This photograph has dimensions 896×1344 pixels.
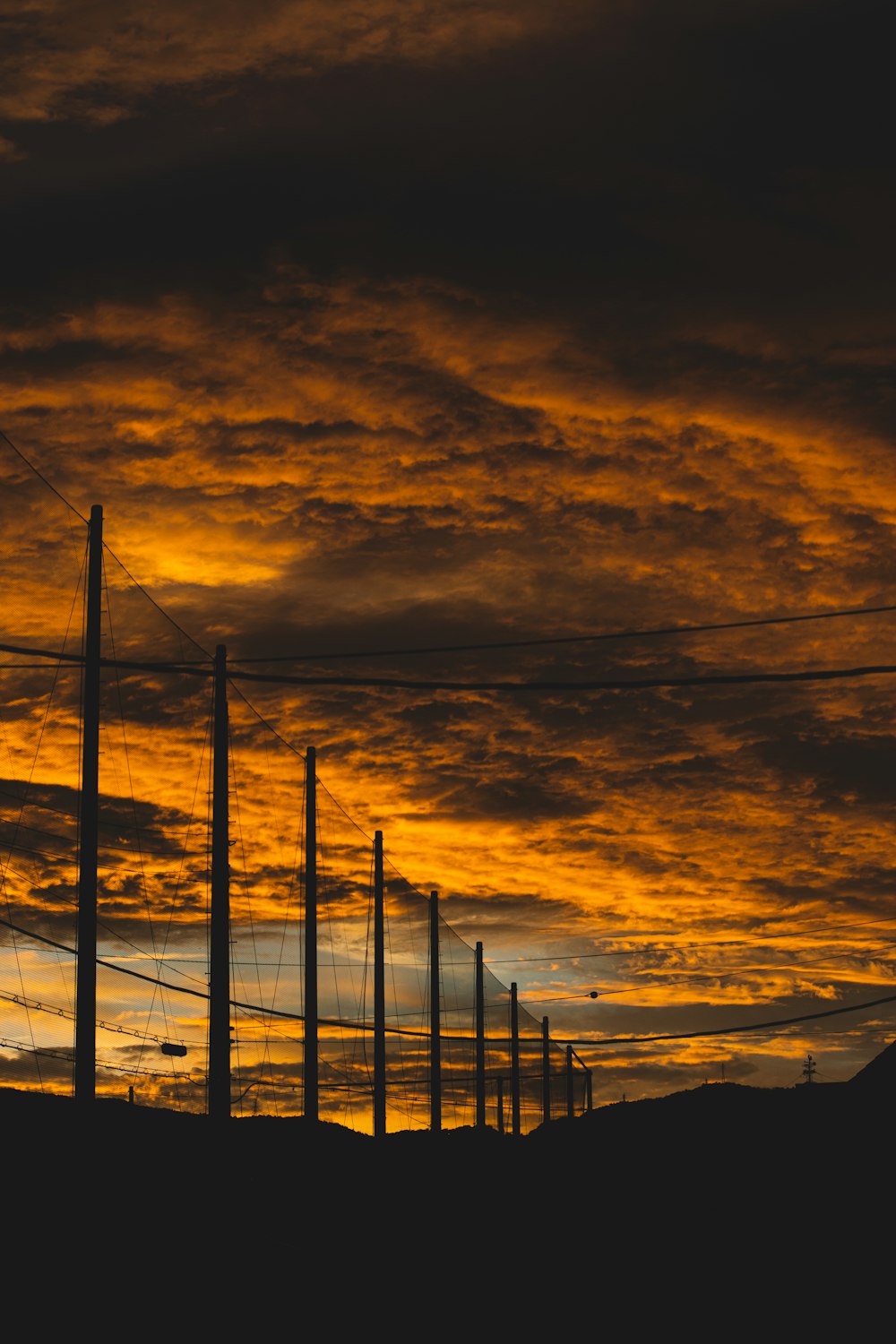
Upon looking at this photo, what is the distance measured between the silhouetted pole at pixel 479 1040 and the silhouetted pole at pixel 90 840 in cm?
5069

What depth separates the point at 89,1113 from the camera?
2520 centimetres

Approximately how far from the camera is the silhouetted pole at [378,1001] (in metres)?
51.6

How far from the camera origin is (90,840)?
26.9 m

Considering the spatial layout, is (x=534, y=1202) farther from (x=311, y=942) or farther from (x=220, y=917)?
(x=311, y=942)

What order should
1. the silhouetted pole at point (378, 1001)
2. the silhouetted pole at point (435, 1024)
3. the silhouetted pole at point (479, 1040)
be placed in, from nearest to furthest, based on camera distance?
the silhouetted pole at point (378, 1001)
the silhouetted pole at point (435, 1024)
the silhouetted pole at point (479, 1040)

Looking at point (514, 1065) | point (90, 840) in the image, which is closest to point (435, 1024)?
point (514, 1065)

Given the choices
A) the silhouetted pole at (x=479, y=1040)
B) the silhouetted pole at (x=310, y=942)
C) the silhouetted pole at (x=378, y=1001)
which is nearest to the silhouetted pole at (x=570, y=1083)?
the silhouetted pole at (x=479, y=1040)

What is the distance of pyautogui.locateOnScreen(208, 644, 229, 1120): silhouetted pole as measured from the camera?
3003cm

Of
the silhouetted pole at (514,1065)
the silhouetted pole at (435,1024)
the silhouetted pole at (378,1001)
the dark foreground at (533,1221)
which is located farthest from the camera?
the silhouetted pole at (514,1065)

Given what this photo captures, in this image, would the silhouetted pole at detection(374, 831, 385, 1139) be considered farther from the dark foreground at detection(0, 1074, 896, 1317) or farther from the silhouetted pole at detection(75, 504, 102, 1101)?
the silhouetted pole at detection(75, 504, 102, 1101)

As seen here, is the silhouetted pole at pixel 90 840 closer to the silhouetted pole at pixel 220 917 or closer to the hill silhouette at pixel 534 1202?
the hill silhouette at pixel 534 1202

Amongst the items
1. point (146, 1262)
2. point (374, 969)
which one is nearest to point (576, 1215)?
point (146, 1262)

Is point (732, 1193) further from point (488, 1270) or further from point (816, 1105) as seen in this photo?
point (816, 1105)

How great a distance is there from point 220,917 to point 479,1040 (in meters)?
47.4
